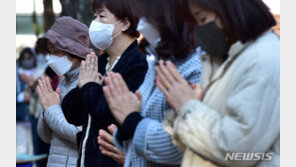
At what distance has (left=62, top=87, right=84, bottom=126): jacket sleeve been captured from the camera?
A: 15.6 feet

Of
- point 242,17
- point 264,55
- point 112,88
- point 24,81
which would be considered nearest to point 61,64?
point 112,88

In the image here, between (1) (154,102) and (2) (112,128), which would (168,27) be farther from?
(2) (112,128)

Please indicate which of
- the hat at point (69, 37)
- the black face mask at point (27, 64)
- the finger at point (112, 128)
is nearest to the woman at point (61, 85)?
the hat at point (69, 37)

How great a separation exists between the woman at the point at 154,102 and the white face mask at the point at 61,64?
2005mm

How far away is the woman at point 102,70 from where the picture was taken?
13.6ft

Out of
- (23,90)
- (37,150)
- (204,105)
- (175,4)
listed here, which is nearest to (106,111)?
(175,4)

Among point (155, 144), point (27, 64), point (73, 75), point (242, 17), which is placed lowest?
point (27, 64)

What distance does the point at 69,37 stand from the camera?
544 centimetres

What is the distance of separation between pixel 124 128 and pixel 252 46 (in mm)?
764

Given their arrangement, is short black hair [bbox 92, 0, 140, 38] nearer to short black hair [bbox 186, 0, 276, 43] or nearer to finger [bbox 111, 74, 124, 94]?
finger [bbox 111, 74, 124, 94]

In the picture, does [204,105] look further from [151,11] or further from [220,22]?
[151,11]

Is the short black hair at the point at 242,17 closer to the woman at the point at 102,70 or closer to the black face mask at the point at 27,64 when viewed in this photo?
the woman at the point at 102,70

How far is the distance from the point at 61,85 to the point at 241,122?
10.2ft

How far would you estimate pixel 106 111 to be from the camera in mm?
4012
